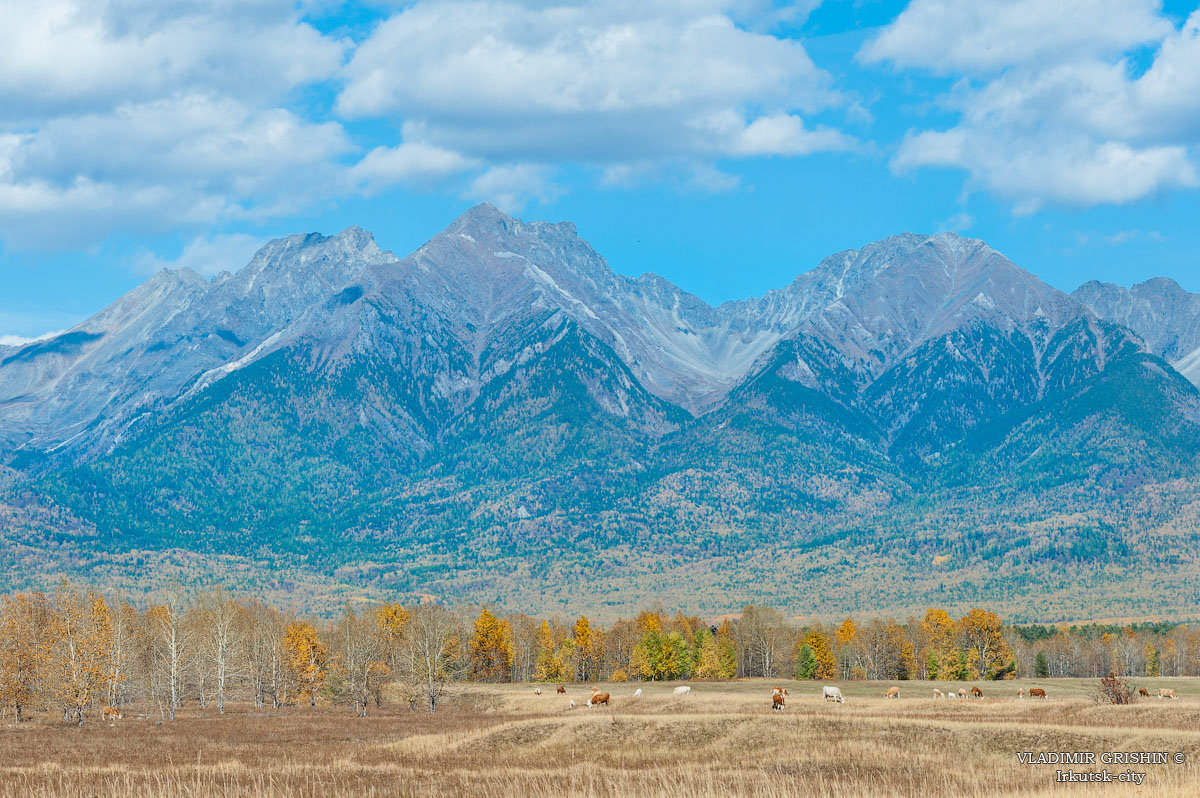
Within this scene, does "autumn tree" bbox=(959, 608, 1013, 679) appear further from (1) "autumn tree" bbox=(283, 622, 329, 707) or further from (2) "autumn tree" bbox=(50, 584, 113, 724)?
(2) "autumn tree" bbox=(50, 584, 113, 724)

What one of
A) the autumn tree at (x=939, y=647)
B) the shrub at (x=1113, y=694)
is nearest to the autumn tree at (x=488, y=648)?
the autumn tree at (x=939, y=647)

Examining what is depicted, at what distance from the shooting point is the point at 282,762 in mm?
55500

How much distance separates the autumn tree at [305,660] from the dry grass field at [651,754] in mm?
45364

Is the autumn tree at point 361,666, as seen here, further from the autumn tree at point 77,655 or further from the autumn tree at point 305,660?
the autumn tree at point 77,655

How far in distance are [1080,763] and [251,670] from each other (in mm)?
109217

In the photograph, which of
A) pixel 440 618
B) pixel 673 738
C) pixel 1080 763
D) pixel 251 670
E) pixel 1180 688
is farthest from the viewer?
pixel 251 670

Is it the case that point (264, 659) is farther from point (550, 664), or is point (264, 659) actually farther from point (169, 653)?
point (550, 664)

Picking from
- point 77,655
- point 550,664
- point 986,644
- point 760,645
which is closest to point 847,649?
point 760,645

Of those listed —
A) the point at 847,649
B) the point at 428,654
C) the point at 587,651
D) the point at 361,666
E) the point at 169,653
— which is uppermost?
the point at 169,653

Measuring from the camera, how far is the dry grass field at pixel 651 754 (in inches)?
1612

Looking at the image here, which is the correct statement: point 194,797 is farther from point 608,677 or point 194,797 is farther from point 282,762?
point 608,677

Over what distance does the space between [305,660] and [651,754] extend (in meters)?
85.7

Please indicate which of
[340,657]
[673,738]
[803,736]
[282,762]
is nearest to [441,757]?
[282,762]

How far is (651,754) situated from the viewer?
5675 cm
